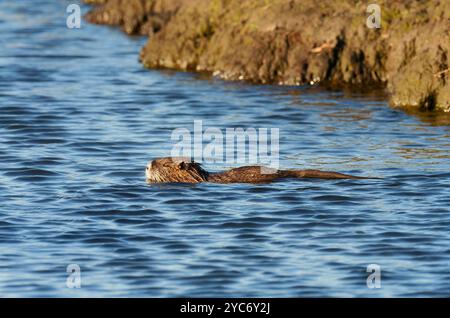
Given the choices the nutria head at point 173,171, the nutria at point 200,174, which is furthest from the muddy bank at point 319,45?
the nutria head at point 173,171

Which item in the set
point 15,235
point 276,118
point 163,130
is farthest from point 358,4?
point 15,235

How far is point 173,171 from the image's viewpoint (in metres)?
14.7

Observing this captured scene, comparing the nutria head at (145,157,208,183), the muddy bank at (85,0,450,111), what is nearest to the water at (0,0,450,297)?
the nutria head at (145,157,208,183)

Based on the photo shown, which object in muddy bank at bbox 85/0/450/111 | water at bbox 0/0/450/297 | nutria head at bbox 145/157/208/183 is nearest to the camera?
water at bbox 0/0/450/297

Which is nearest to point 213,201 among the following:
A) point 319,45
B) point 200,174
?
point 200,174

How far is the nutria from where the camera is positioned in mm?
14664

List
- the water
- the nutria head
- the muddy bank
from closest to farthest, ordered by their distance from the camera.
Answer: the water, the nutria head, the muddy bank

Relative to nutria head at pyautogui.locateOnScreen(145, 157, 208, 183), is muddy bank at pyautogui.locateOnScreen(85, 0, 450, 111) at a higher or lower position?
higher

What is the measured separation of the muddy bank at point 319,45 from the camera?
61.2ft

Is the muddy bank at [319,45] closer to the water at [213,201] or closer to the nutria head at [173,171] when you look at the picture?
the water at [213,201]

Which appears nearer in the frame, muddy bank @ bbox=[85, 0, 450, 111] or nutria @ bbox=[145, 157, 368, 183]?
nutria @ bbox=[145, 157, 368, 183]

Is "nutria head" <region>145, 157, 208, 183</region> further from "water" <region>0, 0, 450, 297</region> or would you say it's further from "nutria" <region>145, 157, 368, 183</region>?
"water" <region>0, 0, 450, 297</region>

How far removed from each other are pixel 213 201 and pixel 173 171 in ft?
3.16

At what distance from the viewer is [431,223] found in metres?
12.8
